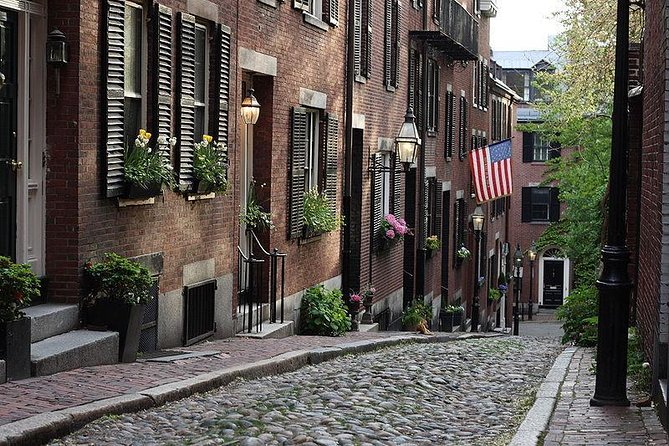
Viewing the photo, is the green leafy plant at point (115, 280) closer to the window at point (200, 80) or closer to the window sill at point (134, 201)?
the window sill at point (134, 201)

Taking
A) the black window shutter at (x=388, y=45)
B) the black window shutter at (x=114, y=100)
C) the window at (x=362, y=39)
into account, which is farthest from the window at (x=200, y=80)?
the black window shutter at (x=388, y=45)

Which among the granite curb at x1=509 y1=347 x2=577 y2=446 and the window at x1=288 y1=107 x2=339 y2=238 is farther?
the window at x1=288 y1=107 x2=339 y2=238

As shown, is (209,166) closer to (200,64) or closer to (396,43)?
(200,64)

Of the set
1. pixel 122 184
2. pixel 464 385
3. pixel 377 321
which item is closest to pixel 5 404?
pixel 122 184

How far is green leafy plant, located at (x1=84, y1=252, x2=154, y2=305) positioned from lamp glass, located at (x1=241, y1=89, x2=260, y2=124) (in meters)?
4.63

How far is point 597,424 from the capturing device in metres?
8.98

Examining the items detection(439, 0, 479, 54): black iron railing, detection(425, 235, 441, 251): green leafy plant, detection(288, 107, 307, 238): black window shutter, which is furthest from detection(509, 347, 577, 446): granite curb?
detection(439, 0, 479, 54): black iron railing

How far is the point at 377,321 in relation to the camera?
79.0ft

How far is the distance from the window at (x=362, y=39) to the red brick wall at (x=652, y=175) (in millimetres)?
9281

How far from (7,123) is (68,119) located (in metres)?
0.60

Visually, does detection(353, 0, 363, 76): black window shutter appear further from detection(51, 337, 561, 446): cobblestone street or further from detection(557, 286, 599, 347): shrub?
detection(51, 337, 561, 446): cobblestone street

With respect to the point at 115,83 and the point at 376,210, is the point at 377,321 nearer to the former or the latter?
the point at 376,210

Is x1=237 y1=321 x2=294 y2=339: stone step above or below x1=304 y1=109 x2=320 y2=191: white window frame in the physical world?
below

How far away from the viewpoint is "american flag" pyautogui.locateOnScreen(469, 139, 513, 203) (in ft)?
101
